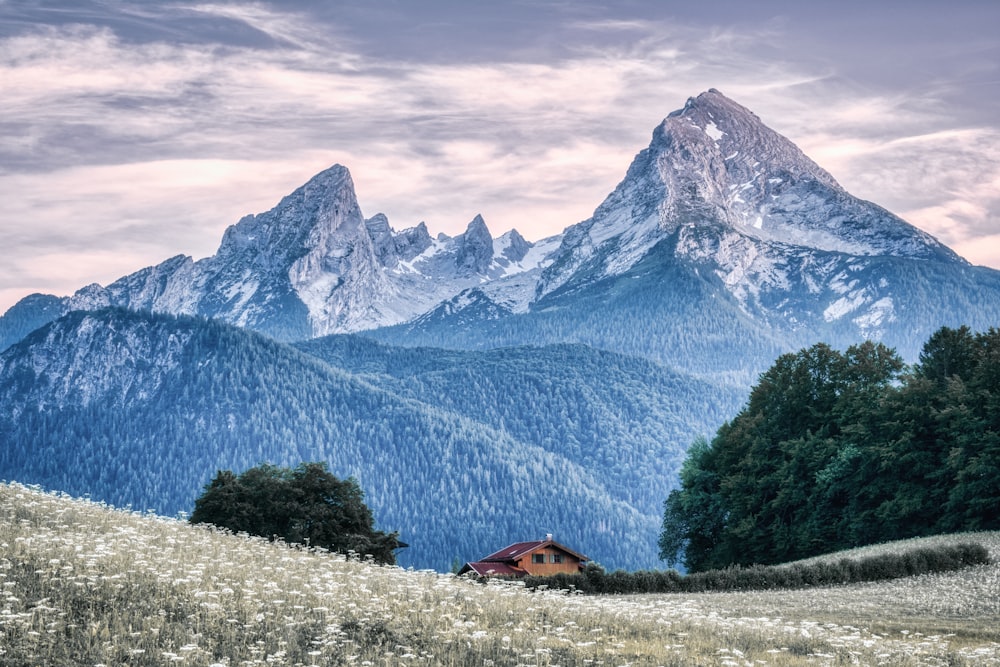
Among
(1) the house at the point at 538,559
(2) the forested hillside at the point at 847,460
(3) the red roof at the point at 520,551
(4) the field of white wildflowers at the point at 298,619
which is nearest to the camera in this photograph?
(4) the field of white wildflowers at the point at 298,619

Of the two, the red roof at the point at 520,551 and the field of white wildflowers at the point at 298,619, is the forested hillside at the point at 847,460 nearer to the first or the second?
the red roof at the point at 520,551

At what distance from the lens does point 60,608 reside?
21.1 metres

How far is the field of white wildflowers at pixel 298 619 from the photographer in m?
20.2

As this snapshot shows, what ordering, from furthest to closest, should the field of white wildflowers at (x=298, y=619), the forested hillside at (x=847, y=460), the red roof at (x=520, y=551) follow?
1. the red roof at (x=520, y=551)
2. the forested hillside at (x=847, y=460)
3. the field of white wildflowers at (x=298, y=619)

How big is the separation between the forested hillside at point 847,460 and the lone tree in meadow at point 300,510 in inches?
882

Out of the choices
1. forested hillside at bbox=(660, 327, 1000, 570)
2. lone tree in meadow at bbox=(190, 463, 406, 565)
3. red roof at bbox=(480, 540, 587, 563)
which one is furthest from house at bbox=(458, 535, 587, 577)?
lone tree in meadow at bbox=(190, 463, 406, 565)

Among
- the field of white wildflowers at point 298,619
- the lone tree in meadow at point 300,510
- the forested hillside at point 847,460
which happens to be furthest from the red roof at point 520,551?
the field of white wildflowers at point 298,619

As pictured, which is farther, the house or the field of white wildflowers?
the house

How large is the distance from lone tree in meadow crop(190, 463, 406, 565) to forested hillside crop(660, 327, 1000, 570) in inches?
882

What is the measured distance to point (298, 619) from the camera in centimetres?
2194

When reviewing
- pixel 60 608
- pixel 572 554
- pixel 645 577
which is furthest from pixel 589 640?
pixel 572 554

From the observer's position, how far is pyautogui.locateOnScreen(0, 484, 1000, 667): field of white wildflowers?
20.2m

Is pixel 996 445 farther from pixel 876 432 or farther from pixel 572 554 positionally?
pixel 572 554

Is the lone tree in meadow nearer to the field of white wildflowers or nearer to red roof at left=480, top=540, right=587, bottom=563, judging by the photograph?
red roof at left=480, top=540, right=587, bottom=563
